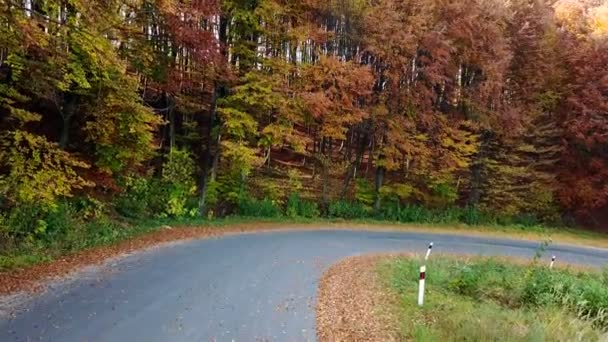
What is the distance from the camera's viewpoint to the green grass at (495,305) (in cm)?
764

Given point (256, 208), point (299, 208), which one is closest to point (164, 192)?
point (256, 208)

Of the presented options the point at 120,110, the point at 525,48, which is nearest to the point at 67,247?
the point at 120,110

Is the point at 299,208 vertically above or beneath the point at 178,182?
beneath

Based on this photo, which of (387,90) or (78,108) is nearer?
(78,108)

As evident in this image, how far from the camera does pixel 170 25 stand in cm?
1892

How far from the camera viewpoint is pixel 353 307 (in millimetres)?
9211

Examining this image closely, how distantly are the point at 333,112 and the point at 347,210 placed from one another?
549 centimetres

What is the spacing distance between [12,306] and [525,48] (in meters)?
30.9

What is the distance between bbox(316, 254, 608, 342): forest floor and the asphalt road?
0.60 metres

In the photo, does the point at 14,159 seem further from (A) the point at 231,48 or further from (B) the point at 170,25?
(A) the point at 231,48

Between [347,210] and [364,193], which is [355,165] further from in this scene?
[347,210]

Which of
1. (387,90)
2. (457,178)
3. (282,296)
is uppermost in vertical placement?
(387,90)

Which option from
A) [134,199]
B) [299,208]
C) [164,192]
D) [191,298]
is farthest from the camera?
[299,208]

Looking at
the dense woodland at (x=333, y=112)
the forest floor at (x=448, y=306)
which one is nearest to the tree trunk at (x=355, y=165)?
the dense woodland at (x=333, y=112)
